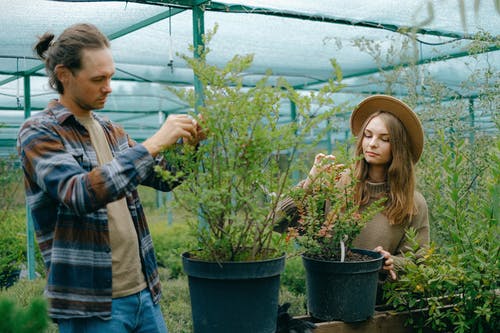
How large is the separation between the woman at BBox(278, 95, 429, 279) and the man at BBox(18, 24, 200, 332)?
0.78 m

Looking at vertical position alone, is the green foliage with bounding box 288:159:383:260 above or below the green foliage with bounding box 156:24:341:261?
below

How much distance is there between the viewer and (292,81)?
8.24 m

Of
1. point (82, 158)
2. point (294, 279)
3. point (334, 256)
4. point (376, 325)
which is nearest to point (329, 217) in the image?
point (334, 256)

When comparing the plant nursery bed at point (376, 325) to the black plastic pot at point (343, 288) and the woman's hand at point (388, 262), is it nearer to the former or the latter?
the black plastic pot at point (343, 288)

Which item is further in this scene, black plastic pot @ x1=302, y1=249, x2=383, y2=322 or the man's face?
black plastic pot @ x1=302, y1=249, x2=383, y2=322

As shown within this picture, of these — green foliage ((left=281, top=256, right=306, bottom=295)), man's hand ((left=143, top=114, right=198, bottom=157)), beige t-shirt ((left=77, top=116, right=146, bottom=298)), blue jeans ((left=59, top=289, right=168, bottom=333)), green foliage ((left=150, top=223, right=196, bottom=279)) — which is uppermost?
man's hand ((left=143, top=114, right=198, bottom=157))

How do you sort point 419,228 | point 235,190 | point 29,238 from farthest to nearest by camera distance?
point 29,238 → point 419,228 → point 235,190

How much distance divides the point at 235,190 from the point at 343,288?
0.66 meters

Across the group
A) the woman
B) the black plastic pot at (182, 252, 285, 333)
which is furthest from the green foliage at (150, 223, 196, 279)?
the black plastic pot at (182, 252, 285, 333)

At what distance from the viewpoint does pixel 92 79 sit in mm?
1661

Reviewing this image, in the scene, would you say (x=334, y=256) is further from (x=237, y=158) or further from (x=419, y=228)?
(x=237, y=158)

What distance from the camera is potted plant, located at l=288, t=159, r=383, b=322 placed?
193cm

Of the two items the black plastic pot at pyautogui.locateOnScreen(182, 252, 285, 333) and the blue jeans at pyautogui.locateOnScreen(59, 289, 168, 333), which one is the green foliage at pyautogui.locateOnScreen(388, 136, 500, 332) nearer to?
the black plastic pot at pyautogui.locateOnScreen(182, 252, 285, 333)

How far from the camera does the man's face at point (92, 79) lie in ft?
5.44
